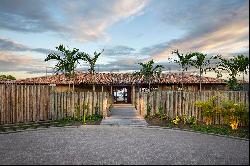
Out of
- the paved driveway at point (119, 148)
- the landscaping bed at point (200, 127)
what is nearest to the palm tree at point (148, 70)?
the landscaping bed at point (200, 127)

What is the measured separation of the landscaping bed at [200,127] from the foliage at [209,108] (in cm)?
42

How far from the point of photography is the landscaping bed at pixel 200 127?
1320 cm

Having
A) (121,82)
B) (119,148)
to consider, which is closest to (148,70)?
(121,82)

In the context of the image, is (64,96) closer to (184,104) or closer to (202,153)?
(184,104)

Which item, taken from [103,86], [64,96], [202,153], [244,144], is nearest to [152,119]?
[64,96]

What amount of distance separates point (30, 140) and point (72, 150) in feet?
8.97

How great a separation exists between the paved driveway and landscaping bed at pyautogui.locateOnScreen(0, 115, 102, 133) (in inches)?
53.5

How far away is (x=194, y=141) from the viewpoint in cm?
1116

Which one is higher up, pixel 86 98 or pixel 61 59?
pixel 61 59

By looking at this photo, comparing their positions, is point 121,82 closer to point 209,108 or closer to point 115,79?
point 115,79

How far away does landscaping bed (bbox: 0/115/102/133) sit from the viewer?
571 inches

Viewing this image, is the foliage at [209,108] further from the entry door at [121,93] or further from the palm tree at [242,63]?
the entry door at [121,93]

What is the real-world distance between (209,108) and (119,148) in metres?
7.61

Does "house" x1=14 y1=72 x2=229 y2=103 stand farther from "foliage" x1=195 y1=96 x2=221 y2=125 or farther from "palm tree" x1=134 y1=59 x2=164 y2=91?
"foliage" x1=195 y1=96 x2=221 y2=125
